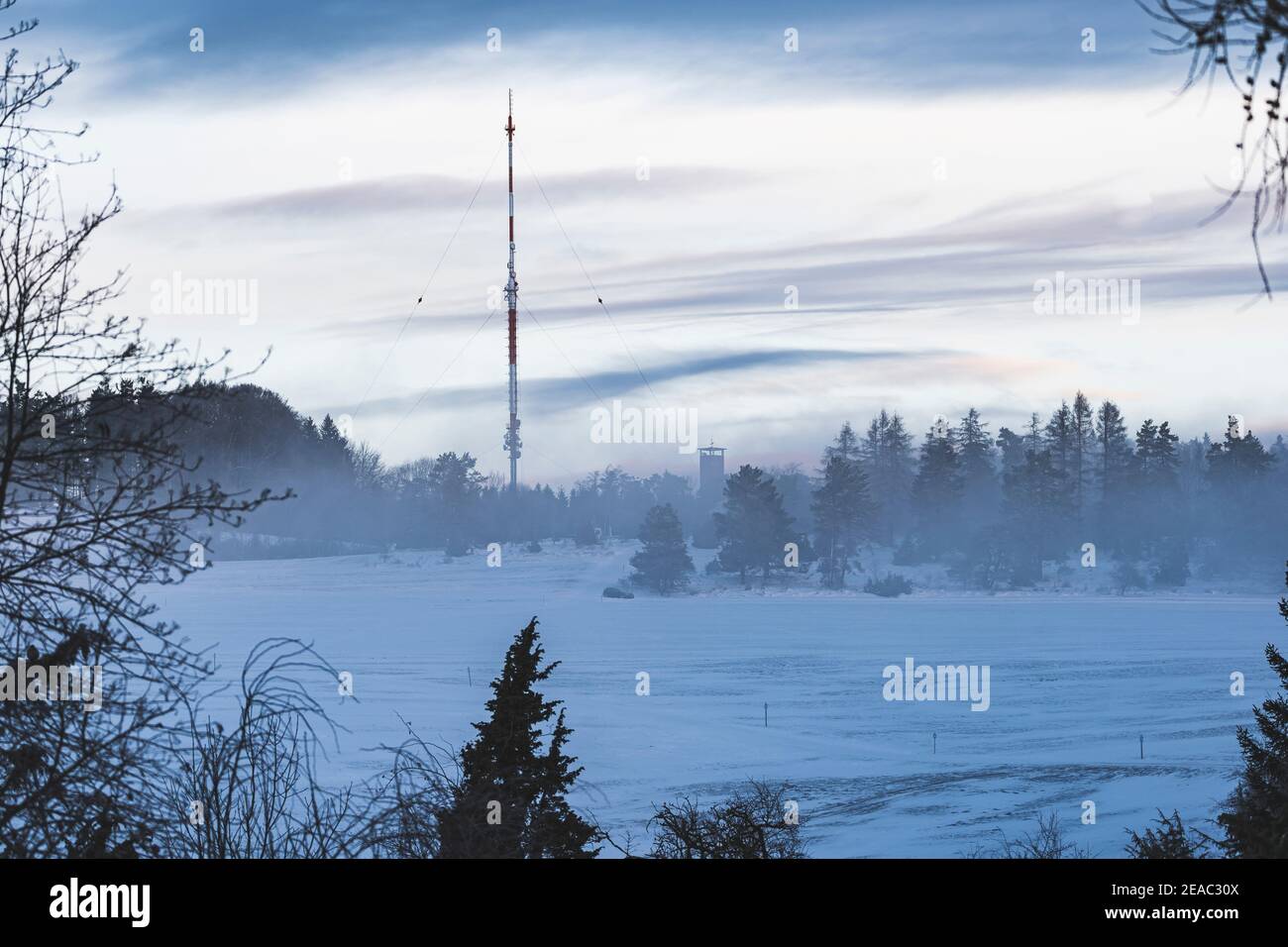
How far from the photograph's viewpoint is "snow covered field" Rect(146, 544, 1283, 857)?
33250 mm

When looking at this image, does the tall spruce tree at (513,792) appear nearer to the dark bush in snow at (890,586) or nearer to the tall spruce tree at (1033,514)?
the tall spruce tree at (1033,514)

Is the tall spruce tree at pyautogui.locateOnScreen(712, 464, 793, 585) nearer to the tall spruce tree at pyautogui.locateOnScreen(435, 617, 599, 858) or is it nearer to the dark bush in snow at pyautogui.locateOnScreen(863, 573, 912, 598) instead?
the dark bush in snow at pyautogui.locateOnScreen(863, 573, 912, 598)

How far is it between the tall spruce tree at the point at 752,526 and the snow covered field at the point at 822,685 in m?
2.48

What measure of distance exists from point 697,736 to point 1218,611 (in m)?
48.7

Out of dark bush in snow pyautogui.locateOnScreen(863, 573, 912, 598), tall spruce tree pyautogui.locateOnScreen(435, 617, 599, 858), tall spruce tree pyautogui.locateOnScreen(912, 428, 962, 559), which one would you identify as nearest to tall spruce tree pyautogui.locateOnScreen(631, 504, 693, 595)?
dark bush in snow pyautogui.locateOnScreen(863, 573, 912, 598)

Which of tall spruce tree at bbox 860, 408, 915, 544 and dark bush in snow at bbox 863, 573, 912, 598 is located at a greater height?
tall spruce tree at bbox 860, 408, 915, 544

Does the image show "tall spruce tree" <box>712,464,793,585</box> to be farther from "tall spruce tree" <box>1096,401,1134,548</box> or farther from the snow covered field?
"tall spruce tree" <box>1096,401,1134,548</box>

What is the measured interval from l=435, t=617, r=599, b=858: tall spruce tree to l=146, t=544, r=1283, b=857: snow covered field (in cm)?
252

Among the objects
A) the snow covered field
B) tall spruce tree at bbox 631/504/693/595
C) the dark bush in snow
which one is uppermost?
tall spruce tree at bbox 631/504/693/595

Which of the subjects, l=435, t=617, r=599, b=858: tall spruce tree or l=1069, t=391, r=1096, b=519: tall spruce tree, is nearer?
l=435, t=617, r=599, b=858: tall spruce tree

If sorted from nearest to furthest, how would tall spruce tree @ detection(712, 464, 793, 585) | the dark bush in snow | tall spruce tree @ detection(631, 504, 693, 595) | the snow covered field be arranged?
the snow covered field < tall spruce tree @ detection(712, 464, 793, 585) < tall spruce tree @ detection(631, 504, 693, 595) < the dark bush in snow

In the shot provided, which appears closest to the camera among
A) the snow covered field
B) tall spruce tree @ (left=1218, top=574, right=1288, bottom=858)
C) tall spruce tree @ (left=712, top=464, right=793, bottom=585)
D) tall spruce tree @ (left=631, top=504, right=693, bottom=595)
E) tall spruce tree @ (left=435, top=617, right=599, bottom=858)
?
tall spruce tree @ (left=435, top=617, right=599, bottom=858)

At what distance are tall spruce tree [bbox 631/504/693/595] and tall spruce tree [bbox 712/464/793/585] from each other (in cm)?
300

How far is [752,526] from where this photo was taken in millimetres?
88375
